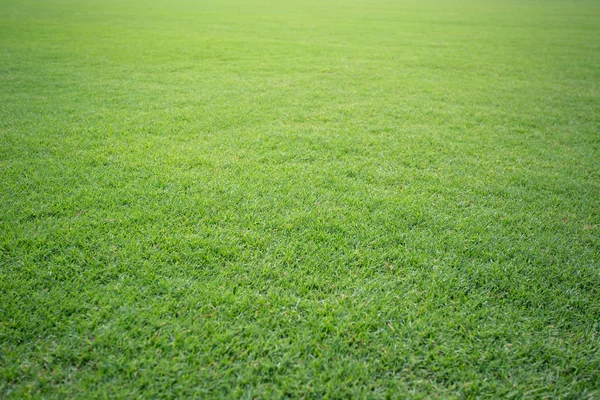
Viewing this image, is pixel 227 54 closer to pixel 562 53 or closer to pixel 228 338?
pixel 228 338

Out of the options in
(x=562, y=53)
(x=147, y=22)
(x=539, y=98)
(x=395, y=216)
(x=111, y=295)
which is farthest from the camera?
(x=147, y=22)

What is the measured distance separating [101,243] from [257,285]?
0.94 m

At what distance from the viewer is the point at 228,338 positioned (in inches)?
61.5

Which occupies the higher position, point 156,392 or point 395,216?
point 395,216

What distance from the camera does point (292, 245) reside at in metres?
2.13

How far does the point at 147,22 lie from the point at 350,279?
46.8ft

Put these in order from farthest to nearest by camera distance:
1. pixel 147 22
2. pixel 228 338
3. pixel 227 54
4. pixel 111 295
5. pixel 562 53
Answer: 1. pixel 147 22
2. pixel 562 53
3. pixel 227 54
4. pixel 111 295
5. pixel 228 338

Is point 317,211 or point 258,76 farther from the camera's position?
point 258,76

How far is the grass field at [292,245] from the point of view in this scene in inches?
57.6

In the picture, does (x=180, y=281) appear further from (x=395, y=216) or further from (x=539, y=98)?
(x=539, y=98)

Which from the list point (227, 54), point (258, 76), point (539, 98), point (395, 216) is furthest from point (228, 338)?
point (227, 54)

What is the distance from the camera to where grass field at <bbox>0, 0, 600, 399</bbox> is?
1.46 metres

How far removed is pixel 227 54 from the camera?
26.6 feet

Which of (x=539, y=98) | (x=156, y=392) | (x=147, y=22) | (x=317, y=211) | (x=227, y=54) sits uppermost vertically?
(x=147, y=22)
